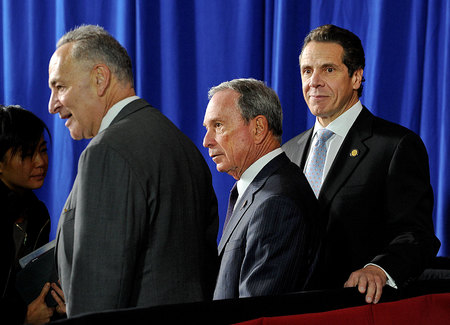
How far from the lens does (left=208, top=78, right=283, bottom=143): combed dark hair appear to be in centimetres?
159

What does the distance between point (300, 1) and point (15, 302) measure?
1.83 meters

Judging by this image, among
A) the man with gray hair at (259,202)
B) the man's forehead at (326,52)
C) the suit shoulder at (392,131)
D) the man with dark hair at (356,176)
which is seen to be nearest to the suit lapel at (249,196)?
the man with gray hair at (259,202)

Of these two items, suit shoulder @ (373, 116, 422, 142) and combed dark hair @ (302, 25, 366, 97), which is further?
combed dark hair @ (302, 25, 366, 97)

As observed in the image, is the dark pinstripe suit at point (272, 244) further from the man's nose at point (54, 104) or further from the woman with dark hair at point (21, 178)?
the woman with dark hair at point (21, 178)

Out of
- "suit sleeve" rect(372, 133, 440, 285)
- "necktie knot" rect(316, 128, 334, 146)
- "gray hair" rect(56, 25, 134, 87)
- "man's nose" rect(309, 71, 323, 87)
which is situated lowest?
"suit sleeve" rect(372, 133, 440, 285)

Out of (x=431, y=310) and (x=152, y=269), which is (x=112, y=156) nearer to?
(x=152, y=269)

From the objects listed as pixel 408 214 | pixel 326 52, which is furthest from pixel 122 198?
pixel 326 52

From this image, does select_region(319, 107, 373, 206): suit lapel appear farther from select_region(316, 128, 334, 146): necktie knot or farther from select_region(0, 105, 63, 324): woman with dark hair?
select_region(0, 105, 63, 324): woman with dark hair

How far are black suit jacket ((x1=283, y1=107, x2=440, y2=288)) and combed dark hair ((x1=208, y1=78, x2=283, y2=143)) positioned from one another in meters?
0.32

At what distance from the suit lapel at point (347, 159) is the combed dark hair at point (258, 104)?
298mm

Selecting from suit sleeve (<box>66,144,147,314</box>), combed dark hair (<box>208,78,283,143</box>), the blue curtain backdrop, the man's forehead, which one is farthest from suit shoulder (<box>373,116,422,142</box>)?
suit sleeve (<box>66,144,147,314</box>)

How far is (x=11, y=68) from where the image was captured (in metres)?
3.10

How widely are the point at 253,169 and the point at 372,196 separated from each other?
16.3 inches

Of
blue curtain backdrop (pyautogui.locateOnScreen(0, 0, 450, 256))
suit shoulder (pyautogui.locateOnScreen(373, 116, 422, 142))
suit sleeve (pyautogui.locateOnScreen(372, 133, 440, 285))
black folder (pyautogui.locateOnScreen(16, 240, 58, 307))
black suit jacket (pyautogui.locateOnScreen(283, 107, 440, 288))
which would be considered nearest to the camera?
suit sleeve (pyautogui.locateOnScreen(372, 133, 440, 285))
